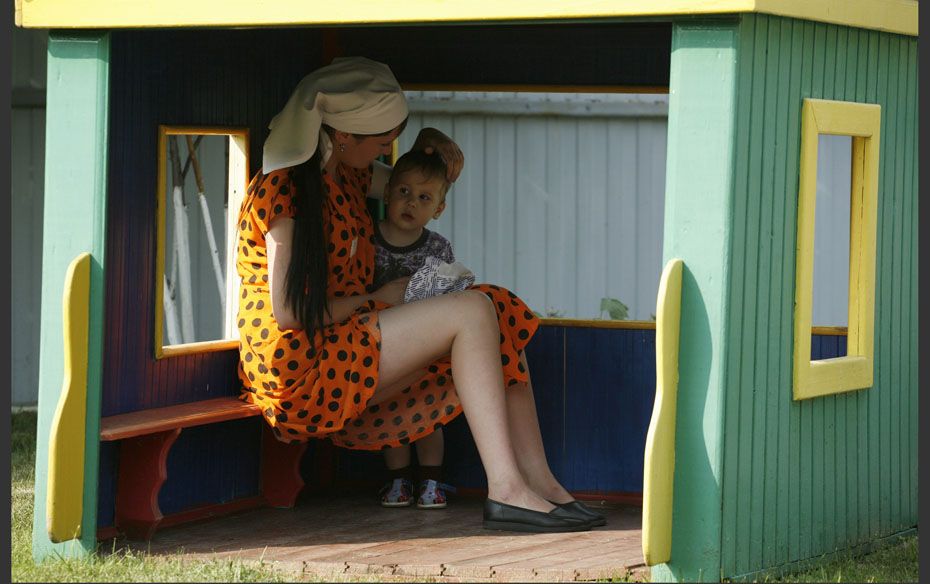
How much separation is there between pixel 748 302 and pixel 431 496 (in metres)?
1.81

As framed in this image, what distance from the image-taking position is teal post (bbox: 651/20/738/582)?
494cm

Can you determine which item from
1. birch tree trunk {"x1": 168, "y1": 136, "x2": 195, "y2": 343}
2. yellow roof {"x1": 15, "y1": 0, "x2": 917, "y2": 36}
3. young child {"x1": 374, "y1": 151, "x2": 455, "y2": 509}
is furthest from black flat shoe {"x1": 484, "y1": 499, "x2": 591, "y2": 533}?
birch tree trunk {"x1": 168, "y1": 136, "x2": 195, "y2": 343}

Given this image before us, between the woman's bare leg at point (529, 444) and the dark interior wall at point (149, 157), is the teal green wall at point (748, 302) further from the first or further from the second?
the dark interior wall at point (149, 157)

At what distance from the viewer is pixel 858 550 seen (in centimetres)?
580

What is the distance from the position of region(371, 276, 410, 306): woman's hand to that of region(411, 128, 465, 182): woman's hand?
0.53m

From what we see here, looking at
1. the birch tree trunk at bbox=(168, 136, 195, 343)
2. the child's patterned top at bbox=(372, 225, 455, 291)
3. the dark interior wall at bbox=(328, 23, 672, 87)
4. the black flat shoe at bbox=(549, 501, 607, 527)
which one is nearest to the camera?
the black flat shoe at bbox=(549, 501, 607, 527)

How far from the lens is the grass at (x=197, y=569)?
512 centimetres

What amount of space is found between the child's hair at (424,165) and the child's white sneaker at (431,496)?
1153mm

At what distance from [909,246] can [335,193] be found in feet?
7.20

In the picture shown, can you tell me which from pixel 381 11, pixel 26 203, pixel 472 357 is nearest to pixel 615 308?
pixel 472 357

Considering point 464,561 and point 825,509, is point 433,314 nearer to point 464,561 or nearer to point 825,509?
point 464,561

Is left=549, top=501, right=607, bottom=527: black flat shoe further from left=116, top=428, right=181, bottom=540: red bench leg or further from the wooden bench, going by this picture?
left=116, top=428, right=181, bottom=540: red bench leg

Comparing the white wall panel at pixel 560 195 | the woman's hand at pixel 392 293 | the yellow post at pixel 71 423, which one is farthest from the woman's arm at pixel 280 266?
the white wall panel at pixel 560 195

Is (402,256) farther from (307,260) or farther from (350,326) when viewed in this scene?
(307,260)
